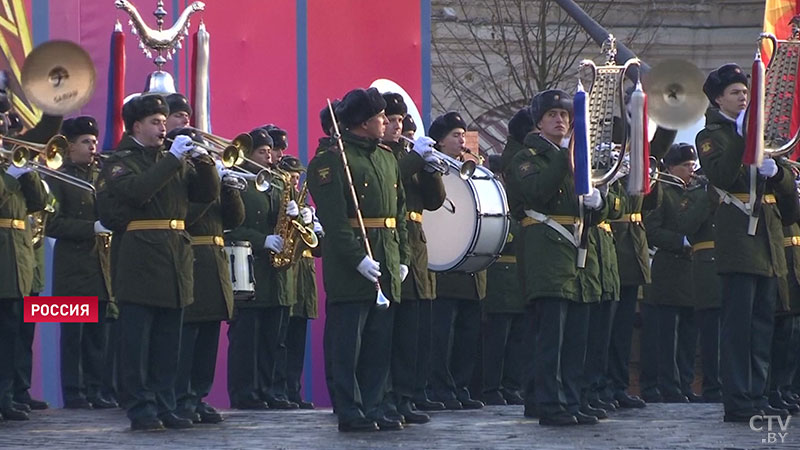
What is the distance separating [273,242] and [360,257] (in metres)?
3.36

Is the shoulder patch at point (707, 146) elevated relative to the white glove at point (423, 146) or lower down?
lower down

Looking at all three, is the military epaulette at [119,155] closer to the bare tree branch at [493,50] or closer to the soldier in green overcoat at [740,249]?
the soldier in green overcoat at [740,249]

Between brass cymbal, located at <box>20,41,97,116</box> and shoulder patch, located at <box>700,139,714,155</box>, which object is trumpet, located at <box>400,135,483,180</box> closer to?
shoulder patch, located at <box>700,139,714,155</box>

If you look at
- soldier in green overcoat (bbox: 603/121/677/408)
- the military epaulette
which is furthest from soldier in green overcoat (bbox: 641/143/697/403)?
the military epaulette

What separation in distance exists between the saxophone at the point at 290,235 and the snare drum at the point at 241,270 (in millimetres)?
932

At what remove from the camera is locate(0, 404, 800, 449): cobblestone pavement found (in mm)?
10742

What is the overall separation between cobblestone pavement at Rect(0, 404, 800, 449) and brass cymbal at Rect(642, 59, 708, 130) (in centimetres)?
188

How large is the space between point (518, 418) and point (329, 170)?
2.16 m

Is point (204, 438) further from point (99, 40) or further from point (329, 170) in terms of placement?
point (99, 40)

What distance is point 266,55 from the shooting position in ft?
54.9
